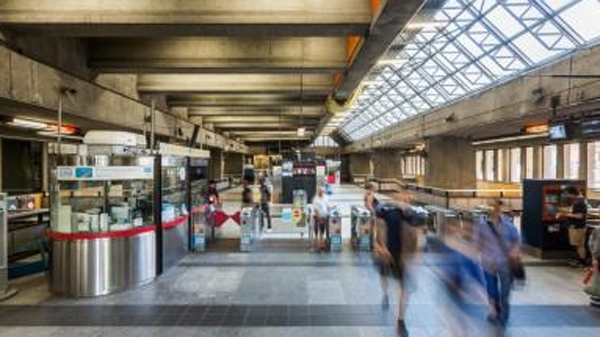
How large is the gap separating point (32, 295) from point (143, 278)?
1611mm

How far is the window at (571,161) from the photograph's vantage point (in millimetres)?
16578

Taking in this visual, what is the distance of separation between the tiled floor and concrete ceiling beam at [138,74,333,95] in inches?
218

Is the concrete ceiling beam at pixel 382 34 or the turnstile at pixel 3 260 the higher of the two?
the concrete ceiling beam at pixel 382 34

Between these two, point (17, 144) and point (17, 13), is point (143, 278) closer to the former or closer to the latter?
point (17, 13)

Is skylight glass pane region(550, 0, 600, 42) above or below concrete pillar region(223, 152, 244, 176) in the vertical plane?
above

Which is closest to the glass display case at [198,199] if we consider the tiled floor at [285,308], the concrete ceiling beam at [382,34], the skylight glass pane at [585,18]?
the tiled floor at [285,308]

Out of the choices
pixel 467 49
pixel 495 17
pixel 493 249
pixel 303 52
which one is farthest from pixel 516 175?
pixel 493 249

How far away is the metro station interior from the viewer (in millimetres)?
5383

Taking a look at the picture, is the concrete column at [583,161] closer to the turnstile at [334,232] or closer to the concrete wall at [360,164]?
the turnstile at [334,232]

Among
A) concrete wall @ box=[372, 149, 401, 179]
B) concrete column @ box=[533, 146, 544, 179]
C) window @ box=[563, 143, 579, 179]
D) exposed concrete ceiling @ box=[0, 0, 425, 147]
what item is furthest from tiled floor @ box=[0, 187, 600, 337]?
concrete wall @ box=[372, 149, 401, 179]

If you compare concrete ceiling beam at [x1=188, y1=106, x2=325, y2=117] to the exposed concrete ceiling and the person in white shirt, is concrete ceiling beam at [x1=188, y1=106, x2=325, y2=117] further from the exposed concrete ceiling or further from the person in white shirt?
the person in white shirt

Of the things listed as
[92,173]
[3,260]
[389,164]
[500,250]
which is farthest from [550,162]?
[3,260]

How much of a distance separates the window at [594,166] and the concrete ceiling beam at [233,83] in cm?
1033

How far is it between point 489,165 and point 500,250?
23.0m
